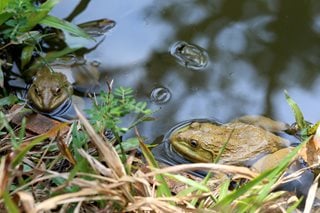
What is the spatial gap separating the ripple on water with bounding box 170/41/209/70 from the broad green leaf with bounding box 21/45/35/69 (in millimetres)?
686

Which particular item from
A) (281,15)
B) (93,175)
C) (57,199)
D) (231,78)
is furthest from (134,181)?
(281,15)

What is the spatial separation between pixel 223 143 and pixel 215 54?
1.93 ft

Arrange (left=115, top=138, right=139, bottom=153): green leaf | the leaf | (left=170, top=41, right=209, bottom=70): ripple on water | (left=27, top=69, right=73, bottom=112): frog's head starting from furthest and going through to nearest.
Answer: (left=170, top=41, right=209, bottom=70): ripple on water → (left=27, top=69, right=73, bottom=112): frog's head → the leaf → (left=115, top=138, right=139, bottom=153): green leaf

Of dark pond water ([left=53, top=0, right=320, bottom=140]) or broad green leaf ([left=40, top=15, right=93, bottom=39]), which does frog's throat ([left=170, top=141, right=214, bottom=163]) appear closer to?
dark pond water ([left=53, top=0, right=320, bottom=140])

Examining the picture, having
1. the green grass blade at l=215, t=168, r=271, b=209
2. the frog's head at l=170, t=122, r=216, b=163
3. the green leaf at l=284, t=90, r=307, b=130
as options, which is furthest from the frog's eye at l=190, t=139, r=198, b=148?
the green grass blade at l=215, t=168, r=271, b=209

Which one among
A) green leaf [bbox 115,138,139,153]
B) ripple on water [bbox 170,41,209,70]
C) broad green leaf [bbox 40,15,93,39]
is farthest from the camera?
ripple on water [bbox 170,41,209,70]

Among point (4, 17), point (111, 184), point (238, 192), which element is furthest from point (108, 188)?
point (4, 17)

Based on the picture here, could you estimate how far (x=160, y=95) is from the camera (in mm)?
2838

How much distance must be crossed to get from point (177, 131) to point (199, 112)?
167mm

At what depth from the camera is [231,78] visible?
115 inches

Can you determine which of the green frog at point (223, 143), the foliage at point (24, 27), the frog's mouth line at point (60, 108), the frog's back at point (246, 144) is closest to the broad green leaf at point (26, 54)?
the foliage at point (24, 27)

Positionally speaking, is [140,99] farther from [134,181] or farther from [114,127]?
[134,181]

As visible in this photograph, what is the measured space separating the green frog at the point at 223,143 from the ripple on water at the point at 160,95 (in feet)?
0.68

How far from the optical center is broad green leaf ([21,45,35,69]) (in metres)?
2.89
